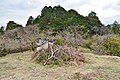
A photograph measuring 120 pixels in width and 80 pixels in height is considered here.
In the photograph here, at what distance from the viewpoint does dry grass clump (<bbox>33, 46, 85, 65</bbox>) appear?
37.8 ft

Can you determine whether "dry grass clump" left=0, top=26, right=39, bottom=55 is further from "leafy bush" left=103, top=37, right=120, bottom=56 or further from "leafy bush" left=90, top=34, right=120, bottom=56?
"leafy bush" left=103, top=37, right=120, bottom=56

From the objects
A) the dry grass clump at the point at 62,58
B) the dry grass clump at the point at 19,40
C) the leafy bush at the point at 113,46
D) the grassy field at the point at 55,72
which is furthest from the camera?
the dry grass clump at the point at 19,40

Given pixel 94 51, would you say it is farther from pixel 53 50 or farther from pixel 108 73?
pixel 108 73

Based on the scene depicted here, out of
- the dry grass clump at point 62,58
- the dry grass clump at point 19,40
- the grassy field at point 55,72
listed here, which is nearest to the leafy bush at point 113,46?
the grassy field at point 55,72

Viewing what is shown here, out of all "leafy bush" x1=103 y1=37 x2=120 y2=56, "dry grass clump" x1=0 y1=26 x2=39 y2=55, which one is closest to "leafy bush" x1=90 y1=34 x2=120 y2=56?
"leafy bush" x1=103 y1=37 x2=120 y2=56

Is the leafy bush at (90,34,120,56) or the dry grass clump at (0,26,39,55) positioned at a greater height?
the dry grass clump at (0,26,39,55)

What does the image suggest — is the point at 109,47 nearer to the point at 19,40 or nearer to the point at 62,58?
the point at 62,58

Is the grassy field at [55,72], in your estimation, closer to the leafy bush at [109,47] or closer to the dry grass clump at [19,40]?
the leafy bush at [109,47]

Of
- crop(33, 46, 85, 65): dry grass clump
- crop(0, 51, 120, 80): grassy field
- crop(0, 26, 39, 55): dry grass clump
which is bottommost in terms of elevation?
crop(0, 51, 120, 80): grassy field

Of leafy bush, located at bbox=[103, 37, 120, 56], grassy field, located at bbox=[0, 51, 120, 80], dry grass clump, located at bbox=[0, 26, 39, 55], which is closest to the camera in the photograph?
grassy field, located at bbox=[0, 51, 120, 80]

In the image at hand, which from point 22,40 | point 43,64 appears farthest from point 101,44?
point 43,64

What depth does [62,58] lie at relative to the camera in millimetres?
11742

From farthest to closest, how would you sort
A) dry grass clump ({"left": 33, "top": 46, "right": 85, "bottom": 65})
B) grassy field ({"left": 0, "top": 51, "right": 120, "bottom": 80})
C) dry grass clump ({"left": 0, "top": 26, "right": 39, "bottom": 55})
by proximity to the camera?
dry grass clump ({"left": 0, "top": 26, "right": 39, "bottom": 55}) → dry grass clump ({"left": 33, "top": 46, "right": 85, "bottom": 65}) → grassy field ({"left": 0, "top": 51, "right": 120, "bottom": 80})

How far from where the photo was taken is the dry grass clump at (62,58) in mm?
11523
